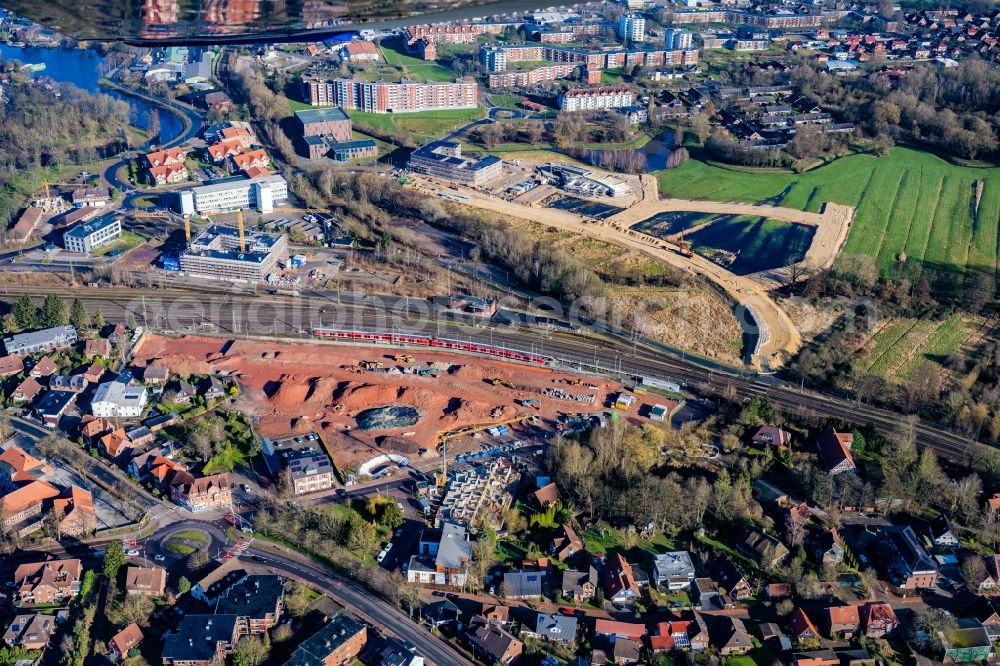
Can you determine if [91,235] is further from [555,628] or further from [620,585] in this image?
[620,585]

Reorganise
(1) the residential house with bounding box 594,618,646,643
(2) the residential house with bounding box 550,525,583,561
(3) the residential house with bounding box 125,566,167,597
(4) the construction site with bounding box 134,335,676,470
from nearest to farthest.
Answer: (1) the residential house with bounding box 594,618,646,643 → (3) the residential house with bounding box 125,566,167,597 → (2) the residential house with bounding box 550,525,583,561 → (4) the construction site with bounding box 134,335,676,470

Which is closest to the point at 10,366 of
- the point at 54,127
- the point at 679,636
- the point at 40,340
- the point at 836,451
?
the point at 40,340

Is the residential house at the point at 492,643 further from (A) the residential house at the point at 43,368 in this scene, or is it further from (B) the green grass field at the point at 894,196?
(B) the green grass field at the point at 894,196

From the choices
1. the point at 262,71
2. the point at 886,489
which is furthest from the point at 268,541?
the point at 262,71

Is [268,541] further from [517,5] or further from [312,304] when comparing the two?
[517,5]

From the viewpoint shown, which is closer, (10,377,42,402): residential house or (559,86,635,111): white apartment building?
(10,377,42,402): residential house

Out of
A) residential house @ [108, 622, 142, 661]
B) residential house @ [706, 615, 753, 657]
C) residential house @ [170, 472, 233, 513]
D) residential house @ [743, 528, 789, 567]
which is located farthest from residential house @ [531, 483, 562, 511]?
residential house @ [108, 622, 142, 661]

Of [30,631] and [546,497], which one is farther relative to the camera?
[546,497]

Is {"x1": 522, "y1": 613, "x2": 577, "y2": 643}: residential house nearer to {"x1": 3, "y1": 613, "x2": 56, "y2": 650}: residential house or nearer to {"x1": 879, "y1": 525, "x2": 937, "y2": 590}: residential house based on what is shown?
{"x1": 879, "y1": 525, "x2": 937, "y2": 590}: residential house
